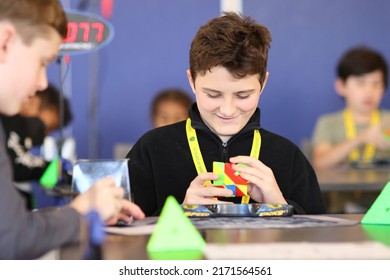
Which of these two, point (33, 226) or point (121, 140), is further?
point (121, 140)

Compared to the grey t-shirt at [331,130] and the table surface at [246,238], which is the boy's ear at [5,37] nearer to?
the table surface at [246,238]

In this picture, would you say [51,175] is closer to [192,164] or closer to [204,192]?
[192,164]

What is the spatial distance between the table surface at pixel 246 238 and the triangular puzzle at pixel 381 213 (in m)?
0.04

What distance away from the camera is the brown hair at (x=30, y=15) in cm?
106

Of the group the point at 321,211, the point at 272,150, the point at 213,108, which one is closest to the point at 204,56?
the point at 213,108

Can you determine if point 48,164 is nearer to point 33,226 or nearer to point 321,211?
point 321,211

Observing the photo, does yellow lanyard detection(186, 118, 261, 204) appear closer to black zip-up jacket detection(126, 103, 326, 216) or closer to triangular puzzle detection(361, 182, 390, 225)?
black zip-up jacket detection(126, 103, 326, 216)

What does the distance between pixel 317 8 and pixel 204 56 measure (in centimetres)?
246

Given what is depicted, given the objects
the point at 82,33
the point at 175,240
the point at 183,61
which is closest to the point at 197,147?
the point at 175,240

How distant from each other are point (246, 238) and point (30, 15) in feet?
1.58

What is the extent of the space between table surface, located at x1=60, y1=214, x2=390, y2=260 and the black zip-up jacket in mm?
433

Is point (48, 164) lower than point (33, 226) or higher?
lower

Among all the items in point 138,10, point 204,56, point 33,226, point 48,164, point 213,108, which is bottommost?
point 48,164
